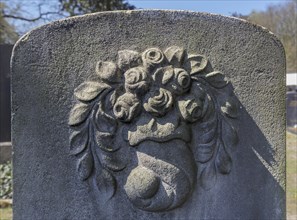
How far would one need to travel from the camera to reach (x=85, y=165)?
1786 millimetres

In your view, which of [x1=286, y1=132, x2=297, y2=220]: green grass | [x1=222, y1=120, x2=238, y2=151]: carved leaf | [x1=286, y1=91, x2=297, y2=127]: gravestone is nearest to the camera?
[x1=222, y1=120, x2=238, y2=151]: carved leaf

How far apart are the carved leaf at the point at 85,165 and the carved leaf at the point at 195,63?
0.53 meters

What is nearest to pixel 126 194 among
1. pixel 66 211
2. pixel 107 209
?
pixel 107 209

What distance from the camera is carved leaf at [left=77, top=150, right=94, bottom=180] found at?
1780mm

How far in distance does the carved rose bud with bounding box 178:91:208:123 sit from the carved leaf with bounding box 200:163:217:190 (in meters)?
0.22

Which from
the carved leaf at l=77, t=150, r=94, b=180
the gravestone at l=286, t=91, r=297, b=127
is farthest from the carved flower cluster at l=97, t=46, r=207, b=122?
the gravestone at l=286, t=91, r=297, b=127

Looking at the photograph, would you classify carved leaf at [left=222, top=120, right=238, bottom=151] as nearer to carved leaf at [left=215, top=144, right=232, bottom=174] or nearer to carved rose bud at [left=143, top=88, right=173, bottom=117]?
carved leaf at [left=215, top=144, right=232, bottom=174]

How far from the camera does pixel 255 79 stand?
188 centimetres

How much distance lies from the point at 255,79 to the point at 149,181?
2.07 feet

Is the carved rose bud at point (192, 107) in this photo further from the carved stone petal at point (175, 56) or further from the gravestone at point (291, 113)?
the gravestone at point (291, 113)

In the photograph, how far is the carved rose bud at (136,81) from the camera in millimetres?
1699

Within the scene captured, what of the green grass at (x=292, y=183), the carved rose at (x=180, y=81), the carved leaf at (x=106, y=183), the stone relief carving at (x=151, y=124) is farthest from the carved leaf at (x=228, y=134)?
the green grass at (x=292, y=183)

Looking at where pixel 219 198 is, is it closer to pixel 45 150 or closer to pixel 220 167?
pixel 220 167

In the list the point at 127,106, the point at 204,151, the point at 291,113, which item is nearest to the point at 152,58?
the point at 127,106
